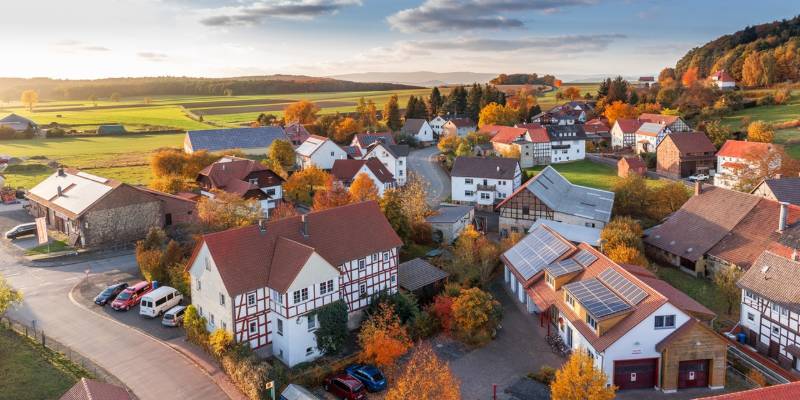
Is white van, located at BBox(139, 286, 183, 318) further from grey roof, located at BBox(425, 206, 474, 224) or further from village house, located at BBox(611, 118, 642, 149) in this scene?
village house, located at BBox(611, 118, 642, 149)

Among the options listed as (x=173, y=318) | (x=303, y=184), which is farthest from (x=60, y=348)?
(x=303, y=184)

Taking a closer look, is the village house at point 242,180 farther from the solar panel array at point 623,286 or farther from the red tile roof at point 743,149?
the red tile roof at point 743,149

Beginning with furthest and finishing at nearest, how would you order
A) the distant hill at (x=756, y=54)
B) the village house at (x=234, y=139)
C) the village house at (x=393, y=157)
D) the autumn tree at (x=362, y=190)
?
the distant hill at (x=756, y=54) → the village house at (x=234, y=139) → the village house at (x=393, y=157) → the autumn tree at (x=362, y=190)

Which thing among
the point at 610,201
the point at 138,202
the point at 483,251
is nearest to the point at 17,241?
the point at 138,202

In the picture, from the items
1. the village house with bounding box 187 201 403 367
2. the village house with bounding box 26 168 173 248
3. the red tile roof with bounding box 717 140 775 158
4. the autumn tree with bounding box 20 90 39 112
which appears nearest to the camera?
the village house with bounding box 187 201 403 367

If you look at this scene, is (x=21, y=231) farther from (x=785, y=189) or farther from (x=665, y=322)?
(x=785, y=189)

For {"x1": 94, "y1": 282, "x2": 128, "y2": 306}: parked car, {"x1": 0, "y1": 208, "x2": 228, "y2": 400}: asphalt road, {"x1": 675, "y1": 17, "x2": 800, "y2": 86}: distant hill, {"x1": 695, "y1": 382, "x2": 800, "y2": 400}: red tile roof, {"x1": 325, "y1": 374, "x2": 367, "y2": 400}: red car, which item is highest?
{"x1": 675, "y1": 17, "x2": 800, "y2": 86}: distant hill

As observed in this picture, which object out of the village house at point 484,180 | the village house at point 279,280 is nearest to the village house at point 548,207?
the village house at point 484,180

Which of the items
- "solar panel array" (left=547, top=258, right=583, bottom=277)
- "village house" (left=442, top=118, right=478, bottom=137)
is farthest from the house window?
"village house" (left=442, top=118, right=478, bottom=137)
